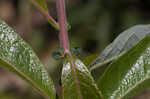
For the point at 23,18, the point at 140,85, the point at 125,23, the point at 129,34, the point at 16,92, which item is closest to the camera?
the point at 140,85

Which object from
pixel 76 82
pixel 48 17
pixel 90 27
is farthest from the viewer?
pixel 90 27

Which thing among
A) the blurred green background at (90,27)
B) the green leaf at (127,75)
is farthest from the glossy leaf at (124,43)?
the blurred green background at (90,27)

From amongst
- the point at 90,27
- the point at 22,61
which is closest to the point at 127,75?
the point at 22,61

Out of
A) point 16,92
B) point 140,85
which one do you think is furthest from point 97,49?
point 140,85

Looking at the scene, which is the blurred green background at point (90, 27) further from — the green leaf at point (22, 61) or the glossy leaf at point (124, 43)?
the green leaf at point (22, 61)

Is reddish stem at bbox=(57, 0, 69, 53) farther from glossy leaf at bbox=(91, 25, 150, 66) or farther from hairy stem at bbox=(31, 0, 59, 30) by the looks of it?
glossy leaf at bbox=(91, 25, 150, 66)

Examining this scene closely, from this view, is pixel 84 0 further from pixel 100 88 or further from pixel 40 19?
pixel 100 88

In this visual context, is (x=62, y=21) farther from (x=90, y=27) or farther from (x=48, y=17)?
(x=90, y=27)
